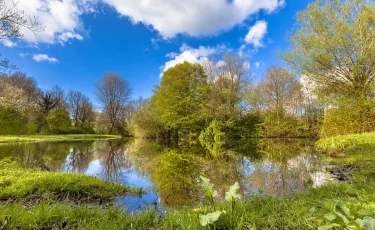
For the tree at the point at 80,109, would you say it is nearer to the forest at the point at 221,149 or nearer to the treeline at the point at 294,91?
the forest at the point at 221,149

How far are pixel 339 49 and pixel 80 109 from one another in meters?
46.6

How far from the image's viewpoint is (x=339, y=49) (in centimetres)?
1304

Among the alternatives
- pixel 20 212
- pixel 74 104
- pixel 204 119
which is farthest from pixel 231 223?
pixel 74 104

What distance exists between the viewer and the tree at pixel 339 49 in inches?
487

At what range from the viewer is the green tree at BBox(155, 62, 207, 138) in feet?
78.7

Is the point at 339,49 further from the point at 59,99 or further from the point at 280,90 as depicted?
the point at 59,99

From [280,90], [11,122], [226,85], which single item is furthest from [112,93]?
[280,90]

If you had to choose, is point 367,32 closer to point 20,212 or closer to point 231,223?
point 231,223

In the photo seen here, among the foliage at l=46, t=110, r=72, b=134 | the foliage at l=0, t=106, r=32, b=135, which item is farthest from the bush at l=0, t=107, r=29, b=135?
the foliage at l=46, t=110, r=72, b=134

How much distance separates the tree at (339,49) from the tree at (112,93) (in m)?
33.6

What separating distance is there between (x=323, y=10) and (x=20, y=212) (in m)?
18.3

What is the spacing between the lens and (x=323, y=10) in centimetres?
1373

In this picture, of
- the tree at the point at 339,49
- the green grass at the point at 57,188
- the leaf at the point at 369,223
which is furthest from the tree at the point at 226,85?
the leaf at the point at 369,223

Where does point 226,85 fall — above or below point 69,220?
above
